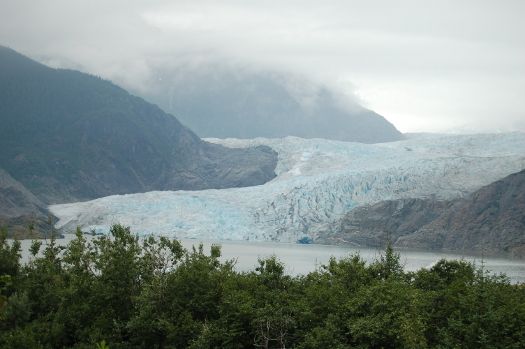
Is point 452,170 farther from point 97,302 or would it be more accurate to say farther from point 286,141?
point 97,302

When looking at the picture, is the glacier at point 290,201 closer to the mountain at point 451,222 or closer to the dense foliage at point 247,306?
the mountain at point 451,222

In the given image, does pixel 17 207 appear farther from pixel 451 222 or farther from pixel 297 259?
pixel 451 222

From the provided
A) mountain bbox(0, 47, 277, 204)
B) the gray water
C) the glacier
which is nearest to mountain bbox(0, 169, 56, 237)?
the glacier

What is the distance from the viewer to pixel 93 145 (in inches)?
6496

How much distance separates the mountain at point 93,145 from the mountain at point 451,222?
35.1m

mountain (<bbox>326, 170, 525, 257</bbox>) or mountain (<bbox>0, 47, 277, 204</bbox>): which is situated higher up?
mountain (<bbox>0, 47, 277, 204</bbox>)

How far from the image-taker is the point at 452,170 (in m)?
84.2

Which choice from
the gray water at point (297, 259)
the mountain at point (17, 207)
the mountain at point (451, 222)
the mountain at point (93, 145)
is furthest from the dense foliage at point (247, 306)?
the mountain at point (93, 145)

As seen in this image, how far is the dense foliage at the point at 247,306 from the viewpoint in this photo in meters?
18.5

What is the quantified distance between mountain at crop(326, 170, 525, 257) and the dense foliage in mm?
64331

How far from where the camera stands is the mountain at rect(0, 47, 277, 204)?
140500 millimetres

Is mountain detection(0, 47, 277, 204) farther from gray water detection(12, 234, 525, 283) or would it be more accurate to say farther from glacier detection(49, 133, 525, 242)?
gray water detection(12, 234, 525, 283)

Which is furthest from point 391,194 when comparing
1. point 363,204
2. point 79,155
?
point 79,155

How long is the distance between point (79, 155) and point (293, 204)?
88.7 meters
